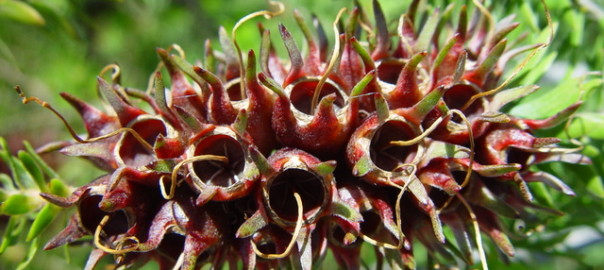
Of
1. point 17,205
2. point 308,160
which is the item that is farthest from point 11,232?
point 308,160

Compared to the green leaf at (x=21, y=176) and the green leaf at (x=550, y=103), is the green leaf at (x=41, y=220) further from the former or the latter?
the green leaf at (x=550, y=103)

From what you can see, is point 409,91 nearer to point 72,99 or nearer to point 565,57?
point 72,99

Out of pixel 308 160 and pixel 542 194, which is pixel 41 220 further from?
pixel 542 194

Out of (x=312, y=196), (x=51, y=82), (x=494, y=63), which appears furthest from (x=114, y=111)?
(x=51, y=82)

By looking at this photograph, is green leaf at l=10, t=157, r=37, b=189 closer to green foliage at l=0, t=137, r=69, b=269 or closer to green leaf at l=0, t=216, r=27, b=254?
green foliage at l=0, t=137, r=69, b=269

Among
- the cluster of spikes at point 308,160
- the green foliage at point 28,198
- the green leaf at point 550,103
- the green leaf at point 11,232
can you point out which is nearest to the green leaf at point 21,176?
the green foliage at point 28,198

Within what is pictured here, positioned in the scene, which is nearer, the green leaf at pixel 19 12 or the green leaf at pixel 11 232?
the green leaf at pixel 11 232
